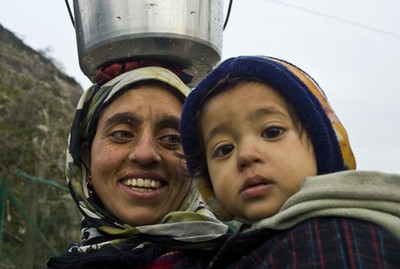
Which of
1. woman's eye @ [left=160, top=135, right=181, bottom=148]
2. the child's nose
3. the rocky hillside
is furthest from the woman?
the rocky hillside

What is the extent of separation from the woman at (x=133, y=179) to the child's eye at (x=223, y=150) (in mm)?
350

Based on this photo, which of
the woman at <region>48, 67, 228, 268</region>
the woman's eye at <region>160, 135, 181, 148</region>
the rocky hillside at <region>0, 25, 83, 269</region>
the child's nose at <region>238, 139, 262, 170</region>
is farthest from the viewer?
the rocky hillside at <region>0, 25, 83, 269</region>

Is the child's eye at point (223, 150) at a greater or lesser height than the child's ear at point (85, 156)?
greater

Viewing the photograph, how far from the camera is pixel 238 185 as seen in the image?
3.84ft

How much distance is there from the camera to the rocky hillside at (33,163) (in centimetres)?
927

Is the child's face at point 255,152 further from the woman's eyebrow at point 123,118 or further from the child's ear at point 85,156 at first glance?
the child's ear at point 85,156

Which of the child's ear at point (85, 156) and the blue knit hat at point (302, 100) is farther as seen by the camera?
the child's ear at point (85, 156)

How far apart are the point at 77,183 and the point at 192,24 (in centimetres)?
58

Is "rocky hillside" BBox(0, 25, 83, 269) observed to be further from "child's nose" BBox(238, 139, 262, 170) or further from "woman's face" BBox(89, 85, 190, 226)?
"child's nose" BBox(238, 139, 262, 170)

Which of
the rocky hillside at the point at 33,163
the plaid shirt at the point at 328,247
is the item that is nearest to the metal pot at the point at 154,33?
the plaid shirt at the point at 328,247

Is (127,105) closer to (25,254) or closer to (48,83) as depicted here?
(25,254)

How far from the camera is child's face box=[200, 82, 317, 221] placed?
3.72ft

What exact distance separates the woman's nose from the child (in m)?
0.28

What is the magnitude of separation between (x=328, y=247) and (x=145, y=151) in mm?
725
